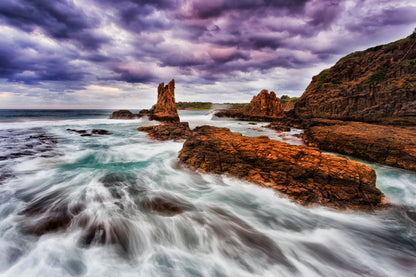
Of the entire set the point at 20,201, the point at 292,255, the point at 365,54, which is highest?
the point at 365,54

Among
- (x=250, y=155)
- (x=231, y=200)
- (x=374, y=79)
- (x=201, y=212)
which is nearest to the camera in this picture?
(x=201, y=212)

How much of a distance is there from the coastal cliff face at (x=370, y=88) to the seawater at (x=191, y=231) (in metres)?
15.9

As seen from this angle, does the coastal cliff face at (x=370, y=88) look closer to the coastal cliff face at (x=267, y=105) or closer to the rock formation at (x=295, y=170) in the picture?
the rock formation at (x=295, y=170)

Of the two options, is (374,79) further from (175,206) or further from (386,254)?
(175,206)

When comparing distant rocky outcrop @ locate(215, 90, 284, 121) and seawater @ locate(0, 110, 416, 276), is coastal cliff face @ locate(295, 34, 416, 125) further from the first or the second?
distant rocky outcrop @ locate(215, 90, 284, 121)

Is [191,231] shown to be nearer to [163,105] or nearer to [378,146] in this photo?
[378,146]

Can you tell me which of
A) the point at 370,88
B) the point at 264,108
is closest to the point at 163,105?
the point at 264,108

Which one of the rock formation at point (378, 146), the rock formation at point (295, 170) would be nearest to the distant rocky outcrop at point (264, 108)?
the rock formation at point (378, 146)

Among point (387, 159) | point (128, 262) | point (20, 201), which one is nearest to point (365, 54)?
point (387, 159)

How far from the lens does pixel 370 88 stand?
2000cm

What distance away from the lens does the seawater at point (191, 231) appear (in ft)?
9.78

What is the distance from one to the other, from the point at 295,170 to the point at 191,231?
11.8 feet

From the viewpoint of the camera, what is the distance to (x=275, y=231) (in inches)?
159

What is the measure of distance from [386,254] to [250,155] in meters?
3.85
